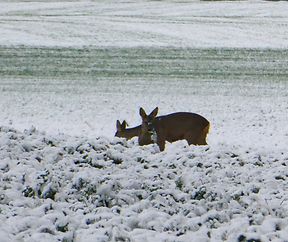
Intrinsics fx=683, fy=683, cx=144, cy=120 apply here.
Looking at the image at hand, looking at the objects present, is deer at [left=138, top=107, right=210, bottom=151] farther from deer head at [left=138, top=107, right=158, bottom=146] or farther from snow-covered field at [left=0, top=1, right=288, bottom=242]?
snow-covered field at [left=0, top=1, right=288, bottom=242]

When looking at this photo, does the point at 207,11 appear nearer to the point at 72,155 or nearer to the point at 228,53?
the point at 228,53

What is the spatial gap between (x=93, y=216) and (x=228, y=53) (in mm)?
27342

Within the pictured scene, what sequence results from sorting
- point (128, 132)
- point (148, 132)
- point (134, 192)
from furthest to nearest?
1. point (128, 132)
2. point (148, 132)
3. point (134, 192)

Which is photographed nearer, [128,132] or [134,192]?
[134,192]

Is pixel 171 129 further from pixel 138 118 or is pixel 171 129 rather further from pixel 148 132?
pixel 138 118

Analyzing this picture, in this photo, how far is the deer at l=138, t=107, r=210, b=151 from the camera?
1237 centimetres

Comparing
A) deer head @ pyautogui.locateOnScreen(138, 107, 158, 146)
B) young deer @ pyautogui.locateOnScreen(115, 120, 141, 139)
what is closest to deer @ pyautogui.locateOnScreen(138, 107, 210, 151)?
deer head @ pyautogui.locateOnScreen(138, 107, 158, 146)

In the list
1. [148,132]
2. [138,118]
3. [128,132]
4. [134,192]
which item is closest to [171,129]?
[148,132]

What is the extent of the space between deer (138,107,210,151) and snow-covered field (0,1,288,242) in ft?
1.20

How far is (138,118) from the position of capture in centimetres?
2056

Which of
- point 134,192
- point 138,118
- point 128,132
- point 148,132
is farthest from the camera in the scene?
point 138,118

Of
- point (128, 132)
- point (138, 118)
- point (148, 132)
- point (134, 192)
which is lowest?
point (138, 118)

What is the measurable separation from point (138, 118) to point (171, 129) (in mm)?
8125

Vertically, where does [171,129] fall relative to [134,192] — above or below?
below
